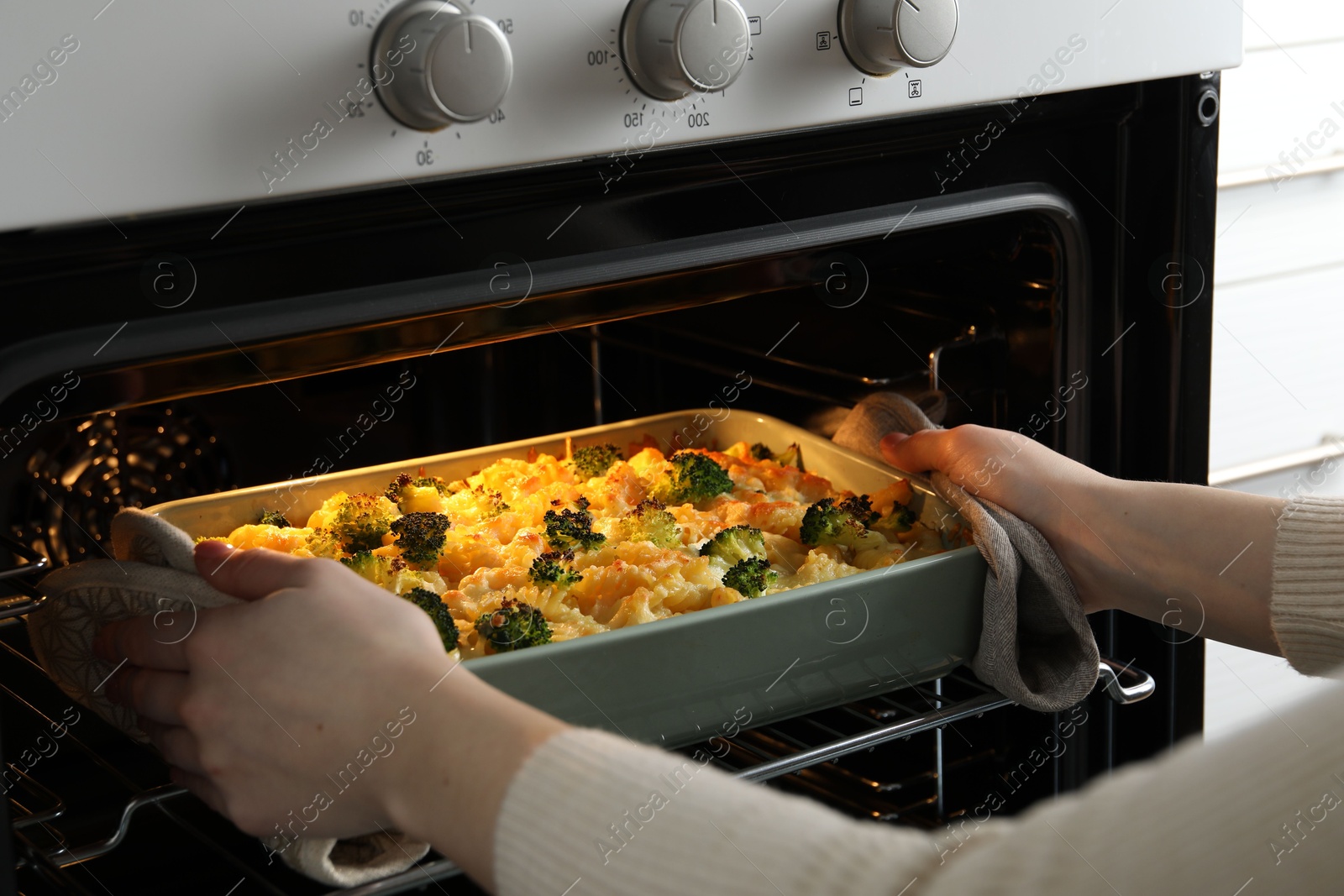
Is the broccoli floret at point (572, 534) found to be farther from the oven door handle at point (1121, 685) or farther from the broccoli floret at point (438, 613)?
the oven door handle at point (1121, 685)

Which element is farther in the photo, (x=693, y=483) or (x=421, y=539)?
(x=693, y=483)

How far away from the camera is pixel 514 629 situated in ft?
2.69

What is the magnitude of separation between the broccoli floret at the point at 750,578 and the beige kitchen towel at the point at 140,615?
0.96 feet

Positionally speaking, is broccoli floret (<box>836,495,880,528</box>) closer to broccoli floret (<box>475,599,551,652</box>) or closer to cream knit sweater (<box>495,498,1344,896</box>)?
broccoli floret (<box>475,599,551,652</box>)

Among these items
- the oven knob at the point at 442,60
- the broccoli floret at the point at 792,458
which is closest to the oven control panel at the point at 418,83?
the oven knob at the point at 442,60

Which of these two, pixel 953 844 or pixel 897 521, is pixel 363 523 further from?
pixel 953 844

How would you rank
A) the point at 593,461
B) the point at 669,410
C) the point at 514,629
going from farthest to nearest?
the point at 669,410 → the point at 593,461 → the point at 514,629

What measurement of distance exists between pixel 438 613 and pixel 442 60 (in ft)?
1.20

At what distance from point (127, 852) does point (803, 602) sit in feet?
1.79

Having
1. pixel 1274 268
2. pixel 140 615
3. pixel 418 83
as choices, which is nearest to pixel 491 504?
pixel 140 615

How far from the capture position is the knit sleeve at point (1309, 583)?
2.84ft

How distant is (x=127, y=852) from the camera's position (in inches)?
37.1

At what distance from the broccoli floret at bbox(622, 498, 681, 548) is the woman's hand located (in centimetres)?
31

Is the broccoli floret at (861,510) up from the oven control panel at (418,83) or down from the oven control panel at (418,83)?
down
